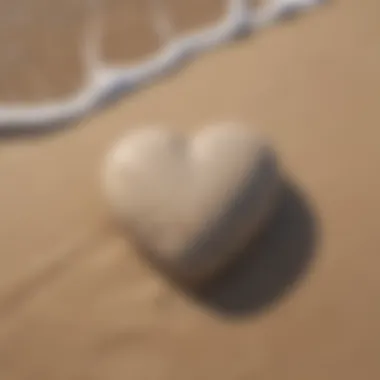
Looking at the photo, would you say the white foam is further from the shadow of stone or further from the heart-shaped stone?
the shadow of stone

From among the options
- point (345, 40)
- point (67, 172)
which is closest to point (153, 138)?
point (67, 172)

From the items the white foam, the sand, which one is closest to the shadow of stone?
the sand

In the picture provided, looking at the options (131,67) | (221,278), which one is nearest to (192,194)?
(221,278)

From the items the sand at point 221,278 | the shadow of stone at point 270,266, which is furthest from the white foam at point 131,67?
the shadow of stone at point 270,266

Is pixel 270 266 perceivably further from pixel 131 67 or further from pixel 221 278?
pixel 131 67

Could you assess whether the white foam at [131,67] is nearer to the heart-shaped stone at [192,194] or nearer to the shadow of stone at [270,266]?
the heart-shaped stone at [192,194]

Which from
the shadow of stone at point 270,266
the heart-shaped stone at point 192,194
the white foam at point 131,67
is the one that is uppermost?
the white foam at point 131,67

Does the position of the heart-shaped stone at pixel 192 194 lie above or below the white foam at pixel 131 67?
below

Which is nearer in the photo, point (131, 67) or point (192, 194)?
point (192, 194)
